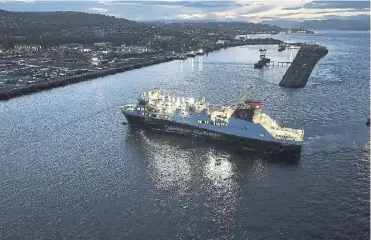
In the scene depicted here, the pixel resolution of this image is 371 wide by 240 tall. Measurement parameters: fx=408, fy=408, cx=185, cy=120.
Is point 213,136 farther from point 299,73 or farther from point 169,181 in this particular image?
point 299,73

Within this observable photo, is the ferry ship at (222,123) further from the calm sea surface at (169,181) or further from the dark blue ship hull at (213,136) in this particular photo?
the calm sea surface at (169,181)

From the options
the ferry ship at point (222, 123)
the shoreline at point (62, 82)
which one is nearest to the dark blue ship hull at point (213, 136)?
the ferry ship at point (222, 123)

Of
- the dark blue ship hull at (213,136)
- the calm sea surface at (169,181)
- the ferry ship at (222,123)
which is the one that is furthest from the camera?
the ferry ship at (222,123)

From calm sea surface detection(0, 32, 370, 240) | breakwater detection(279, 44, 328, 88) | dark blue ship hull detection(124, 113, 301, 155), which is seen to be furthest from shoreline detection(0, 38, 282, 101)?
breakwater detection(279, 44, 328, 88)

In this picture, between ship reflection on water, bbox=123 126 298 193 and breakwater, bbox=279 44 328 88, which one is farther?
breakwater, bbox=279 44 328 88

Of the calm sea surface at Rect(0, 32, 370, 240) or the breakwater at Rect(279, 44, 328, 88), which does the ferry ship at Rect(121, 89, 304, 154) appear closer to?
the calm sea surface at Rect(0, 32, 370, 240)

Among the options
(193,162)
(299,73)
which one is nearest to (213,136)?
(193,162)

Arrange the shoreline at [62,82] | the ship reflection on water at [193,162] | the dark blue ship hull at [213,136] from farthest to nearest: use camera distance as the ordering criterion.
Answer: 1. the shoreline at [62,82]
2. the dark blue ship hull at [213,136]
3. the ship reflection on water at [193,162]
